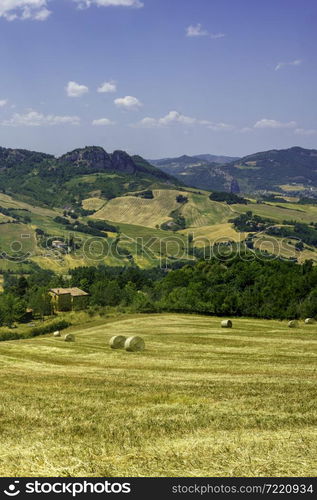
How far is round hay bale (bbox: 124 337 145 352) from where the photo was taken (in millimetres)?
40531

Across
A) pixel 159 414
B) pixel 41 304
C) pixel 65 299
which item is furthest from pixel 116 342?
pixel 65 299

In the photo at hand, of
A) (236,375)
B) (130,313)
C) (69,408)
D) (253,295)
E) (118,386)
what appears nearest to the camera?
(69,408)

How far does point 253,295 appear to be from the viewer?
305 feet

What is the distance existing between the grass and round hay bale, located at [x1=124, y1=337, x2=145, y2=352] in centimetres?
243

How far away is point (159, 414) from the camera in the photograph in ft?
56.2

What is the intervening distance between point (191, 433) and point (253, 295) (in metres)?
80.0

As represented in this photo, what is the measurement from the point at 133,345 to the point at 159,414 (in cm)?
2368

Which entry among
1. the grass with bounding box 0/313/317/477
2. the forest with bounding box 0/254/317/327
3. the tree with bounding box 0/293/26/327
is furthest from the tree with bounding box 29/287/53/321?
the grass with bounding box 0/313/317/477

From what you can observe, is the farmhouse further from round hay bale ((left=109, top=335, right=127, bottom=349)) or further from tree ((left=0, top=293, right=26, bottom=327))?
round hay bale ((left=109, top=335, right=127, bottom=349))

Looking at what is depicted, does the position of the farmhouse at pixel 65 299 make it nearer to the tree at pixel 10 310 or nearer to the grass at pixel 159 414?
the tree at pixel 10 310

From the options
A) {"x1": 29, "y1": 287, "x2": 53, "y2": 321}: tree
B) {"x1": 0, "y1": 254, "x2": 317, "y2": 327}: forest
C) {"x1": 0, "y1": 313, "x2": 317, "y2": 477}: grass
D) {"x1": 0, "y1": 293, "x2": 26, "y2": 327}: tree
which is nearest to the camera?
Result: {"x1": 0, "y1": 313, "x2": 317, "y2": 477}: grass

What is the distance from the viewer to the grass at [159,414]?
11.5 metres

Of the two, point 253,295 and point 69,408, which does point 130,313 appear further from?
point 69,408
